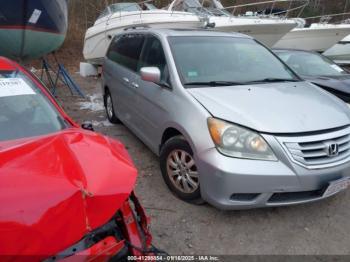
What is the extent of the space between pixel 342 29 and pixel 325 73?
6910 mm

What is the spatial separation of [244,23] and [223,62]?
232 inches

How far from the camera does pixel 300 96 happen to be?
3.55 metres

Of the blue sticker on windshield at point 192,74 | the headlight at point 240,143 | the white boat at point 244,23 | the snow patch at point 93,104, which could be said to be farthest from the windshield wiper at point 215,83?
the white boat at point 244,23

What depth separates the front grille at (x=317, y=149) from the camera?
2924 mm

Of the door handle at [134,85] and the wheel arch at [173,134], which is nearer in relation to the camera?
the wheel arch at [173,134]

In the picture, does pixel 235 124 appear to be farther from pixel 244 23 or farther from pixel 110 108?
pixel 244 23

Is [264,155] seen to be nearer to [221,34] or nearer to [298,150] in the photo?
[298,150]

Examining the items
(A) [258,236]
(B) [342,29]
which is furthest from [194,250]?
(B) [342,29]

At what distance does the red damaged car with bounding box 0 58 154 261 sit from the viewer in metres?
1.52

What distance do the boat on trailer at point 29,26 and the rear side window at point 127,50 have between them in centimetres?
232

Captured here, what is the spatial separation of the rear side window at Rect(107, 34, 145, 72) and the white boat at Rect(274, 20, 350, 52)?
25.1ft

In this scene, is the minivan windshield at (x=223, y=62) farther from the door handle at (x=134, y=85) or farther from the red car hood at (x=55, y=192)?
the red car hood at (x=55, y=192)

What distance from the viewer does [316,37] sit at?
12.3 m

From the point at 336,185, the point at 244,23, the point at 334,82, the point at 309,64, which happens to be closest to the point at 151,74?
the point at 336,185
